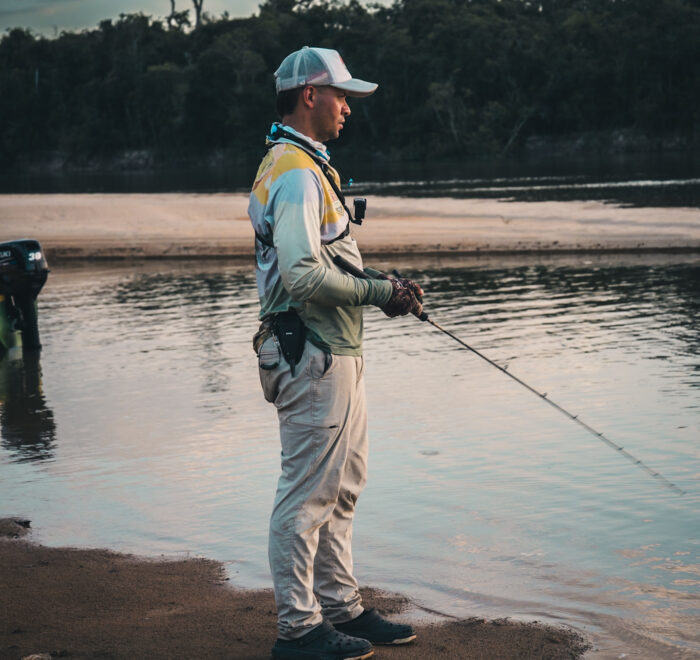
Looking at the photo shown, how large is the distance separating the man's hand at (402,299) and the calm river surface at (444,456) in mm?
1190

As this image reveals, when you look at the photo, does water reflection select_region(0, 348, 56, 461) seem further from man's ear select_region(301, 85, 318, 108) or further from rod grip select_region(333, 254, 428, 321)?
man's ear select_region(301, 85, 318, 108)

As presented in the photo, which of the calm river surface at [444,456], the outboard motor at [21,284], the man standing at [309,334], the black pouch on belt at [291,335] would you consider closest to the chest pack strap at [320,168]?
the man standing at [309,334]

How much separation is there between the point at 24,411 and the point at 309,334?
528 centimetres

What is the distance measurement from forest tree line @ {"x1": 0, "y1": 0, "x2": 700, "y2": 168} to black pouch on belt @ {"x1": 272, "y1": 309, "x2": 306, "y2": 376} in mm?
86058

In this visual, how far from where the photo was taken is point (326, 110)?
3.78 m

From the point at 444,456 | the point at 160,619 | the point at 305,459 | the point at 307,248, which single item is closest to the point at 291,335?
the point at 307,248

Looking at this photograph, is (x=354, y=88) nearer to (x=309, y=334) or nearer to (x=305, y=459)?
(x=309, y=334)

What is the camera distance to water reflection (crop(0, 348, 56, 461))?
7262 millimetres

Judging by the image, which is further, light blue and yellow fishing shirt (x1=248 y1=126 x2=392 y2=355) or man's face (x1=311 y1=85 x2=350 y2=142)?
man's face (x1=311 y1=85 x2=350 y2=142)

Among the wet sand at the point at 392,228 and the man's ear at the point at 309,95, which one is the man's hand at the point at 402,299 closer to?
the man's ear at the point at 309,95

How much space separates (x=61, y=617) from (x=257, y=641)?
2.55ft

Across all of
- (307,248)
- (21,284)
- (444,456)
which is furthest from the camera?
(21,284)

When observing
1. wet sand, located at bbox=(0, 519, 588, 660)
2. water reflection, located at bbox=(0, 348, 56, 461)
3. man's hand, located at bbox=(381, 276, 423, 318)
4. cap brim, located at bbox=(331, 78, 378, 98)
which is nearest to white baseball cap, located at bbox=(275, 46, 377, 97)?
cap brim, located at bbox=(331, 78, 378, 98)

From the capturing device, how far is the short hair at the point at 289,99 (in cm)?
378
